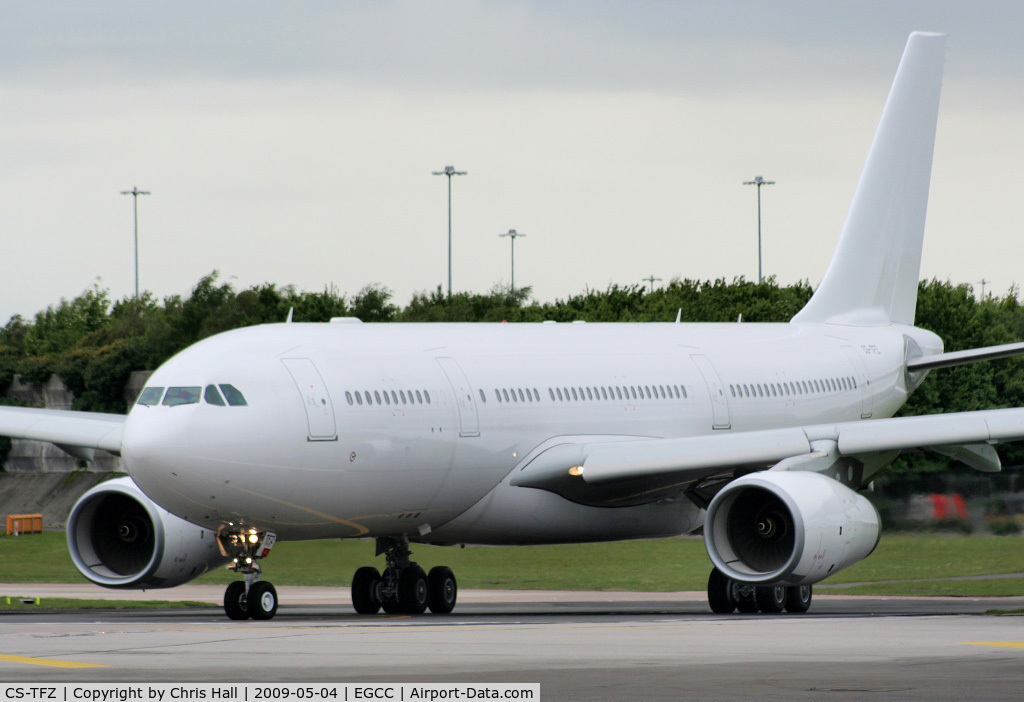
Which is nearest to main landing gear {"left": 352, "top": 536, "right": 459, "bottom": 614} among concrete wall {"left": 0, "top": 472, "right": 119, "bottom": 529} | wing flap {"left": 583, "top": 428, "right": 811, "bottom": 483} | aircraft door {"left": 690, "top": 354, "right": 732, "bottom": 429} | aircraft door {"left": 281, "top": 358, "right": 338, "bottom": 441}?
wing flap {"left": 583, "top": 428, "right": 811, "bottom": 483}

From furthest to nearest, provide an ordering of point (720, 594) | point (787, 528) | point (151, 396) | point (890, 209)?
point (890, 209), point (720, 594), point (787, 528), point (151, 396)

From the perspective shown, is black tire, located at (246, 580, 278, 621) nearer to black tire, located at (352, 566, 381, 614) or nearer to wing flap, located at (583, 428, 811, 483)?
black tire, located at (352, 566, 381, 614)

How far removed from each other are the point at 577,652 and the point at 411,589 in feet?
32.8

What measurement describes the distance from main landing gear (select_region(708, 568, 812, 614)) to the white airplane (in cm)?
3

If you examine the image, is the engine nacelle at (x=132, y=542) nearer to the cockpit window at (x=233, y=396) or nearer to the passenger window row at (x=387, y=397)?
the cockpit window at (x=233, y=396)

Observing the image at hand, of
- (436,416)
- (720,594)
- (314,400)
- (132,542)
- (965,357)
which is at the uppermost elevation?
(965,357)

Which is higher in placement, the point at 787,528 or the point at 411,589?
the point at 787,528

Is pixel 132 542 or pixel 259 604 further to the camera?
pixel 132 542

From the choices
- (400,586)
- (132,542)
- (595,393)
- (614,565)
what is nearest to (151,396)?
(132,542)

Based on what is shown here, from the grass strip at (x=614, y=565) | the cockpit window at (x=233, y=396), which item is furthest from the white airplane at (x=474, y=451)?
the grass strip at (x=614, y=565)

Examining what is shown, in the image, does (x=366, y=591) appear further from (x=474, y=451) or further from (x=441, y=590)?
(x=474, y=451)

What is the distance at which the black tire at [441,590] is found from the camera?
2648 centimetres

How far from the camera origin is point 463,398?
81.9 ft

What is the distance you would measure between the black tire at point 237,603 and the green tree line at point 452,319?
3486cm
